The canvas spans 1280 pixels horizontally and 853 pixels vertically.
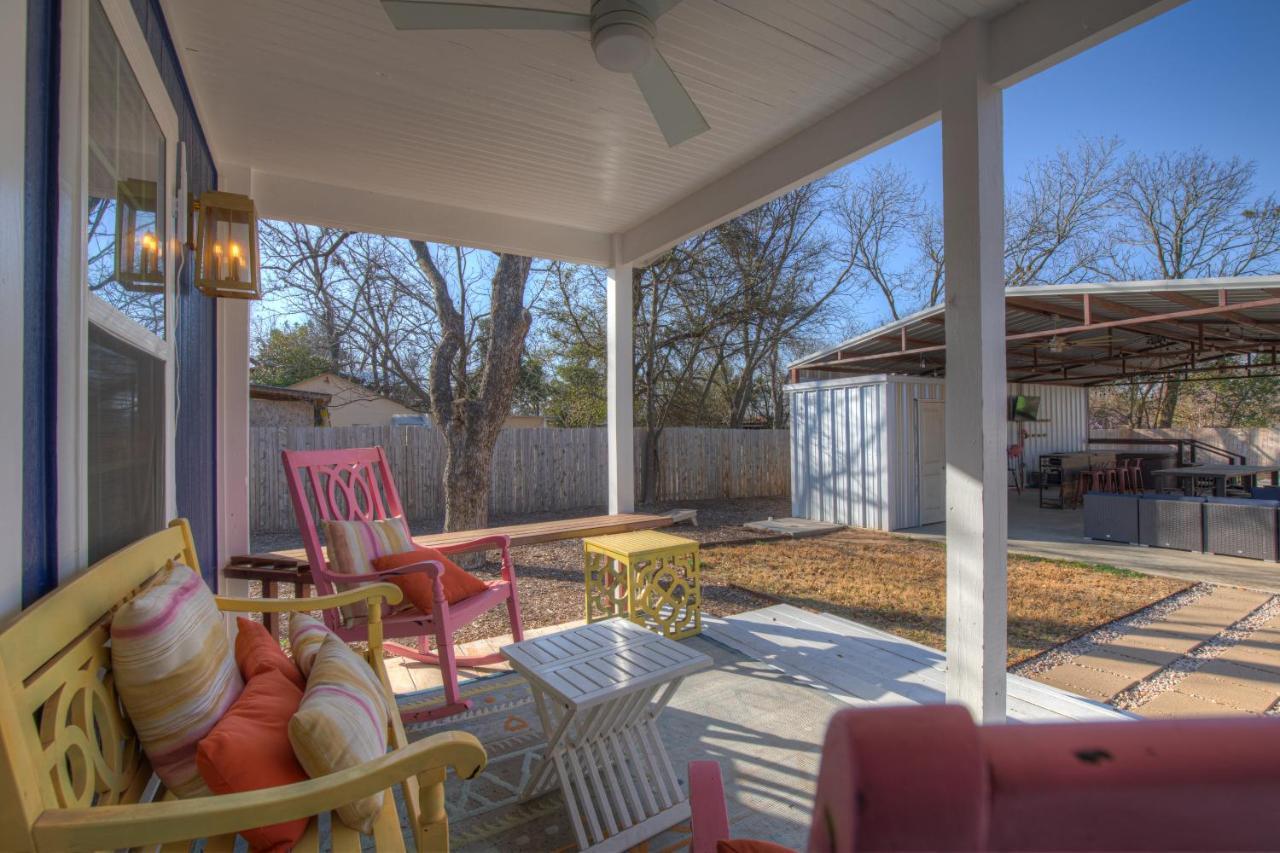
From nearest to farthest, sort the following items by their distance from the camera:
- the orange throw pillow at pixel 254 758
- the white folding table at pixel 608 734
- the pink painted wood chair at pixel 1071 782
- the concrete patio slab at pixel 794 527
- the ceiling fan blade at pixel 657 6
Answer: the pink painted wood chair at pixel 1071 782, the orange throw pillow at pixel 254 758, the white folding table at pixel 608 734, the ceiling fan blade at pixel 657 6, the concrete patio slab at pixel 794 527

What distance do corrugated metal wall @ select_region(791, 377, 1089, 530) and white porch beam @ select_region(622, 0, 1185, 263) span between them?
4.90 metres

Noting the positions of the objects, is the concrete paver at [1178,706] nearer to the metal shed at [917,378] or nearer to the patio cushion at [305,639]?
the patio cushion at [305,639]

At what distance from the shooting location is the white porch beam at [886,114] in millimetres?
1975

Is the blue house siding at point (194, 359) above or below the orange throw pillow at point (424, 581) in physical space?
above

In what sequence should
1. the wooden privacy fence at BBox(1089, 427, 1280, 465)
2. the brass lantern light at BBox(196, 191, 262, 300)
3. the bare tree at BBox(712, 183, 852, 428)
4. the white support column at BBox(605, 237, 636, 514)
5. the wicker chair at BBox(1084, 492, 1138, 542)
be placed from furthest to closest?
the wooden privacy fence at BBox(1089, 427, 1280, 465), the bare tree at BBox(712, 183, 852, 428), the wicker chair at BBox(1084, 492, 1138, 542), the white support column at BBox(605, 237, 636, 514), the brass lantern light at BBox(196, 191, 262, 300)

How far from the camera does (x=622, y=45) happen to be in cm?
209

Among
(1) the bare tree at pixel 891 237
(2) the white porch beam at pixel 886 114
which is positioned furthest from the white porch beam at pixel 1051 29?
(1) the bare tree at pixel 891 237

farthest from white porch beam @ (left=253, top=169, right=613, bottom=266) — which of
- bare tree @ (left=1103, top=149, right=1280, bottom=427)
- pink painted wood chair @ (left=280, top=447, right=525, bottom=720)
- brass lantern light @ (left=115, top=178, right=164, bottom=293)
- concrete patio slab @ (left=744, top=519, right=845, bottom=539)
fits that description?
bare tree @ (left=1103, top=149, right=1280, bottom=427)

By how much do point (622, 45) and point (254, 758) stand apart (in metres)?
2.20

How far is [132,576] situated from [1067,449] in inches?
599

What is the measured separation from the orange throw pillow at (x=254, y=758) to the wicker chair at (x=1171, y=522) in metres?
8.18

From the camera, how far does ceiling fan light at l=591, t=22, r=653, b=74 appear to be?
206 centimetres

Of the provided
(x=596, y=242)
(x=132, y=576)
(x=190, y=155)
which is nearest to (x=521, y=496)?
(x=596, y=242)

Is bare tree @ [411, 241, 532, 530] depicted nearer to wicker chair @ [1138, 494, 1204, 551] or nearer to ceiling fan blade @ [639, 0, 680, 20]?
ceiling fan blade @ [639, 0, 680, 20]
